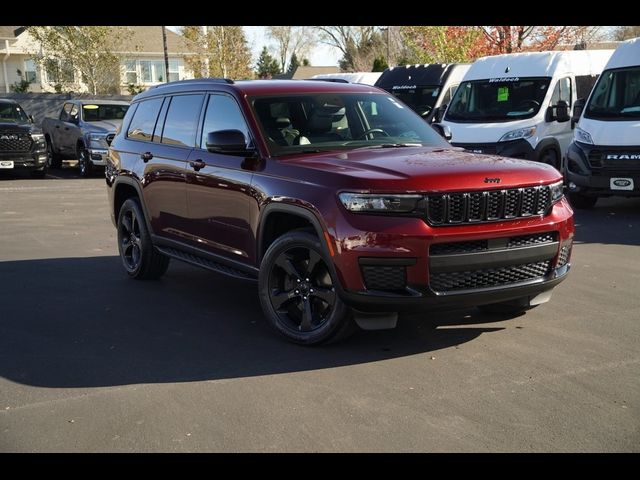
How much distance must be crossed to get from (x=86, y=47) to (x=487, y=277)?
35870 millimetres

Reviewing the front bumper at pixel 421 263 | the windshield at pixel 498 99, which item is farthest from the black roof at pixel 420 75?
the front bumper at pixel 421 263

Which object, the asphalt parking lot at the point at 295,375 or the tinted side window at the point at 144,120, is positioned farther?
the tinted side window at the point at 144,120

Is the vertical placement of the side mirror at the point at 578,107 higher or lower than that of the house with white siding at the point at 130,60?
lower

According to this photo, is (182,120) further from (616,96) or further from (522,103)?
(522,103)

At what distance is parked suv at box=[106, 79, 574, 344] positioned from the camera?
17.1 ft

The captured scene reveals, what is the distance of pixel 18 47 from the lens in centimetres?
5409

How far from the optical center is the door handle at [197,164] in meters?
6.82

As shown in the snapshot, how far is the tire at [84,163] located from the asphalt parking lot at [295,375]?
13128mm

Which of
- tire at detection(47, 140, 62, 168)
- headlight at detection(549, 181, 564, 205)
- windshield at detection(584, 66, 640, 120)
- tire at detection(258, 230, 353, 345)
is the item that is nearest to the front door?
tire at detection(258, 230, 353, 345)

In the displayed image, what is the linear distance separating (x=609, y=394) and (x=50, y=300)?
16.1ft

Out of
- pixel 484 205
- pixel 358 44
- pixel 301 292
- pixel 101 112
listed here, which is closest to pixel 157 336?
pixel 301 292

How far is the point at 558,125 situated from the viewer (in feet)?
47.1

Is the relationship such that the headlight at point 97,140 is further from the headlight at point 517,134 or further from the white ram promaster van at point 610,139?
the white ram promaster van at point 610,139
